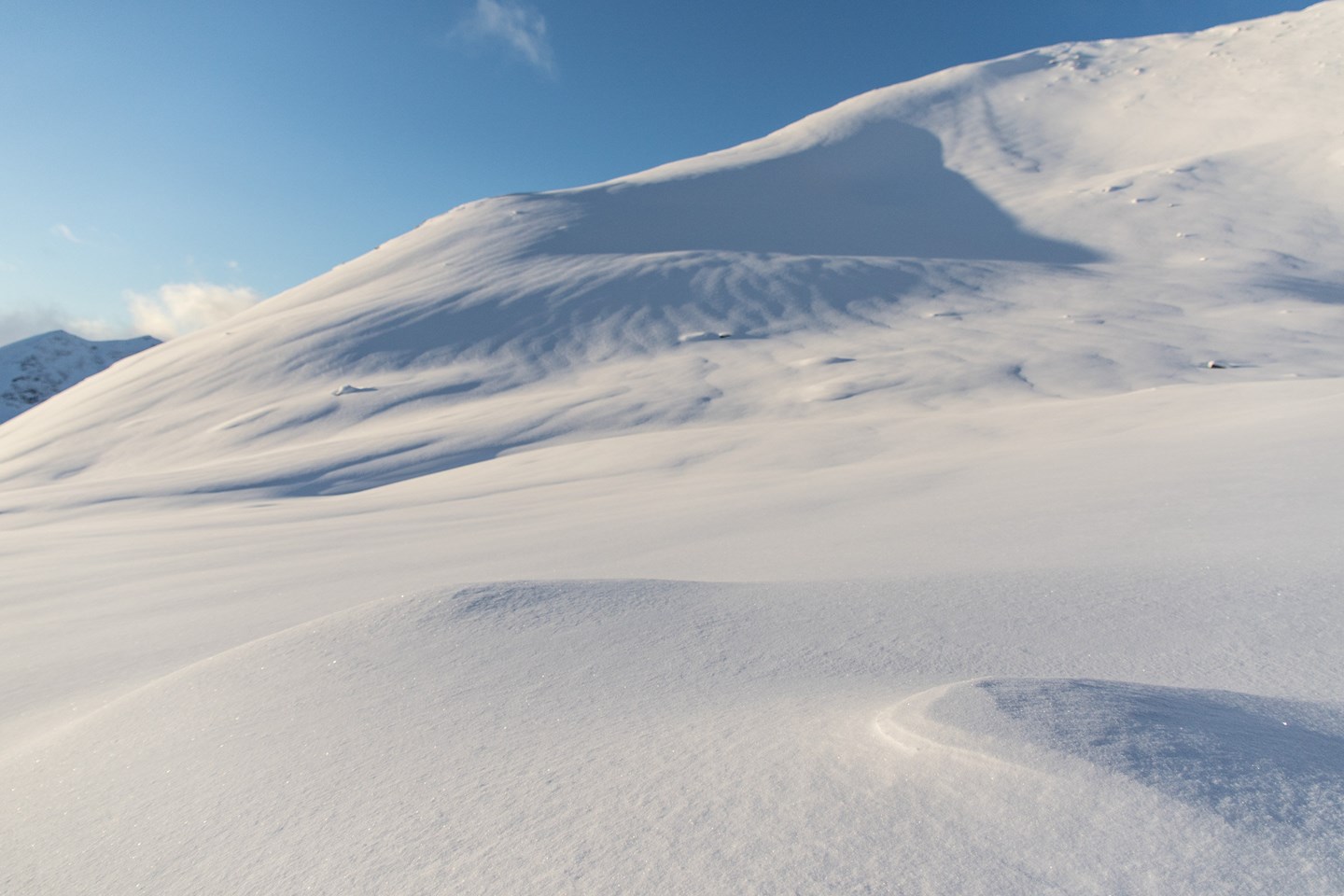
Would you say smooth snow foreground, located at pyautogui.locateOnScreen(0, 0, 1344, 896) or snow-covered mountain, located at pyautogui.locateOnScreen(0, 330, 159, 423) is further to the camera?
snow-covered mountain, located at pyautogui.locateOnScreen(0, 330, 159, 423)

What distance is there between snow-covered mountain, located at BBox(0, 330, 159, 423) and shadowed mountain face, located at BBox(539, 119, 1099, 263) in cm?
12139

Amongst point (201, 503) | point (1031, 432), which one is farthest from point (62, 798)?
point (201, 503)

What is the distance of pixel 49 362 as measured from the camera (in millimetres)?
135750

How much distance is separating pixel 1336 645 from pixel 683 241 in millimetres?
35461

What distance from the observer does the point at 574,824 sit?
1693mm

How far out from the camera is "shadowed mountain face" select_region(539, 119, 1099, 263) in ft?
118

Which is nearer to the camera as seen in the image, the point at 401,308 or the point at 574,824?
the point at 574,824

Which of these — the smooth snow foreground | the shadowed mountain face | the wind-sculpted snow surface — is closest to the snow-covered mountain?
the shadowed mountain face

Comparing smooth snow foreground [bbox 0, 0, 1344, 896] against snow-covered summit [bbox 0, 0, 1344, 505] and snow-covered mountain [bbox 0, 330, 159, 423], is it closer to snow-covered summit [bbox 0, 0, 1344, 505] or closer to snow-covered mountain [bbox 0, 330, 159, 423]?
snow-covered summit [bbox 0, 0, 1344, 505]

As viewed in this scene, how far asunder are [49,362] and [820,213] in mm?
147631

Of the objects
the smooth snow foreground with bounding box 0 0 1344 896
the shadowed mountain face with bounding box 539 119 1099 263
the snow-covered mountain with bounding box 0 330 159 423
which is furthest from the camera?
the snow-covered mountain with bounding box 0 330 159 423

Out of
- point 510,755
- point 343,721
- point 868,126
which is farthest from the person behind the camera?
point 868,126

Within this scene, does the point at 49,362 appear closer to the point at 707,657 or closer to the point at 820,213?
the point at 820,213

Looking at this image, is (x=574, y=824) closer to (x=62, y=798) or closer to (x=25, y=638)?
(x=62, y=798)
